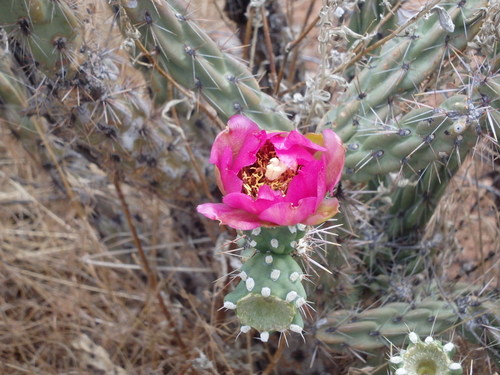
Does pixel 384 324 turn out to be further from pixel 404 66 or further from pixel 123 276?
pixel 123 276

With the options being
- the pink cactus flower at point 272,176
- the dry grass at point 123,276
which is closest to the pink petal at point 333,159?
the pink cactus flower at point 272,176

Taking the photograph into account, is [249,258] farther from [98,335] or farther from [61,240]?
[61,240]

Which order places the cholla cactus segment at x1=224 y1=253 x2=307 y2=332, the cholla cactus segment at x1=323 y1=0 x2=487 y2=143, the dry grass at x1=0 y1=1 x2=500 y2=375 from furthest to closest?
the dry grass at x1=0 y1=1 x2=500 y2=375 → the cholla cactus segment at x1=323 y1=0 x2=487 y2=143 → the cholla cactus segment at x1=224 y1=253 x2=307 y2=332

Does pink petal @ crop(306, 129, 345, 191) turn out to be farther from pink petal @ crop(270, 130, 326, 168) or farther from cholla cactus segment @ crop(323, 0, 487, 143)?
cholla cactus segment @ crop(323, 0, 487, 143)

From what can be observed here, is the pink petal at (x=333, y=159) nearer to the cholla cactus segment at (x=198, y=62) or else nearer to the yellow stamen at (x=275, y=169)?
the yellow stamen at (x=275, y=169)

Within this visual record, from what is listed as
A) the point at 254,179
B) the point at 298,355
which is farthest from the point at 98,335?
the point at 254,179

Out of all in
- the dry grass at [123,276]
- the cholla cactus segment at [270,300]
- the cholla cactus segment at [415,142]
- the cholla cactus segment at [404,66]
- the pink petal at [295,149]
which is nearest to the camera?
the cholla cactus segment at [270,300]

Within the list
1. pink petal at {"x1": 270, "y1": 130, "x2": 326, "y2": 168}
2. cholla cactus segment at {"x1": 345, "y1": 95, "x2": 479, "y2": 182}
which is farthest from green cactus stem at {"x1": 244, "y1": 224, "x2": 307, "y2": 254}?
cholla cactus segment at {"x1": 345, "y1": 95, "x2": 479, "y2": 182}
